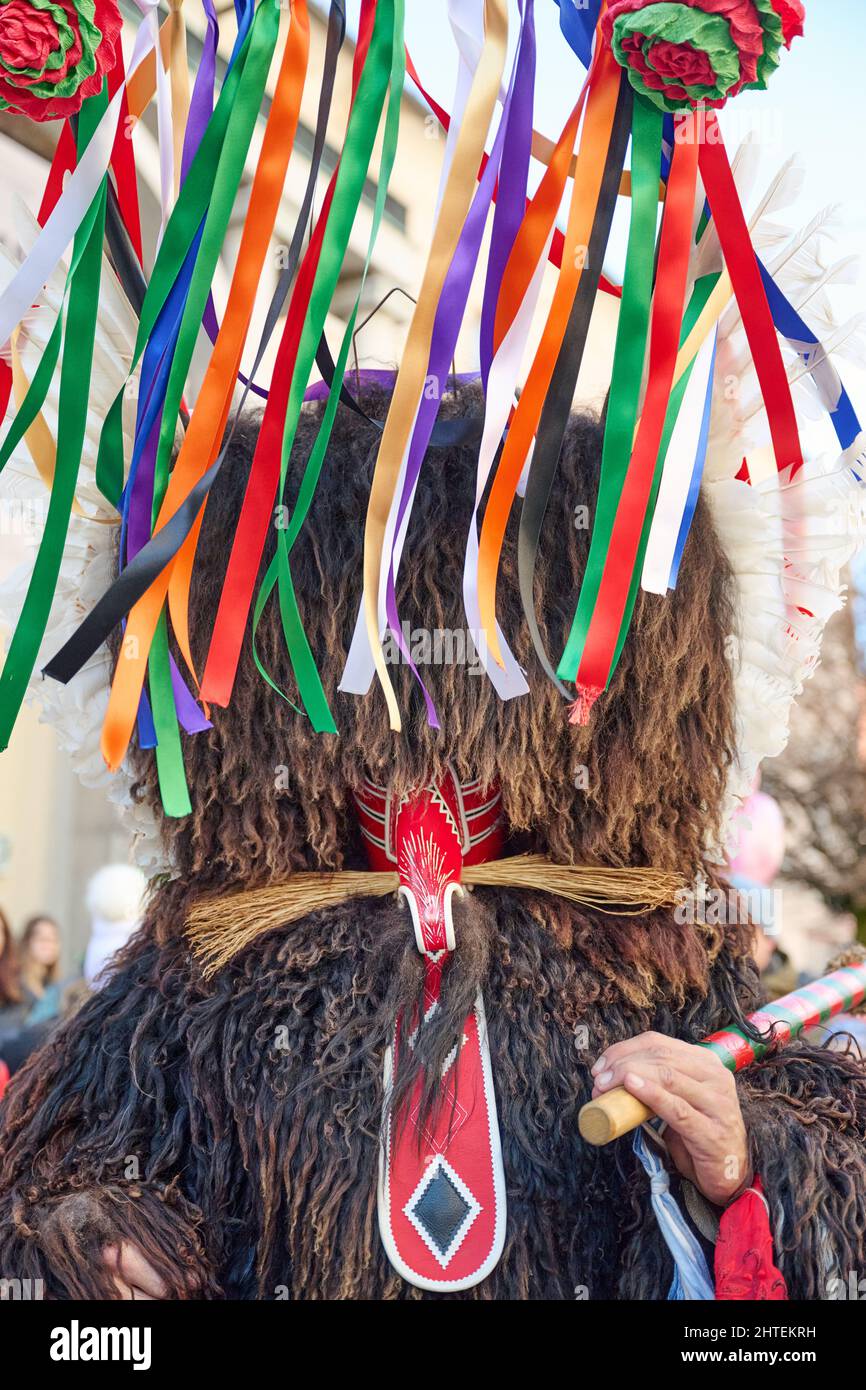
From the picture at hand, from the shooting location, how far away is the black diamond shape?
120cm

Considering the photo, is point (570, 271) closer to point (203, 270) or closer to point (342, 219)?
point (342, 219)

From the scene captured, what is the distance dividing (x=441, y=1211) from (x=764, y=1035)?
36cm

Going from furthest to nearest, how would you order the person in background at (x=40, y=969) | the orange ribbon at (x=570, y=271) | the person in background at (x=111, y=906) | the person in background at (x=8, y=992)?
the person in background at (x=40, y=969), the person in background at (x=8, y=992), the person in background at (x=111, y=906), the orange ribbon at (x=570, y=271)

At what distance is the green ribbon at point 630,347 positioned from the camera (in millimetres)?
1204

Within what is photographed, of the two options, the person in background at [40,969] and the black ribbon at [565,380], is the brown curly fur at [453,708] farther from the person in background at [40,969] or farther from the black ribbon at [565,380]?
the person in background at [40,969]

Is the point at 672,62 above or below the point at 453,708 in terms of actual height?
above

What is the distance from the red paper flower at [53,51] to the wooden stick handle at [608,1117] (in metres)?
1.01

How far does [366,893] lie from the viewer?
1.34 m

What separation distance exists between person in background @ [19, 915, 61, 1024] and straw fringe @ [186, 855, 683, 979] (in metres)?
2.34

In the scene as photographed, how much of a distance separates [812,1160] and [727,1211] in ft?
0.32

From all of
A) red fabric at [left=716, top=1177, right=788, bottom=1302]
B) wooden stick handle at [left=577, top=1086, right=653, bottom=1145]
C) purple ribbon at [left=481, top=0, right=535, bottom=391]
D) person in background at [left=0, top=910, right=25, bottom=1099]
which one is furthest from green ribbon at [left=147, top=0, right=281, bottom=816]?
person in background at [left=0, top=910, right=25, bottom=1099]

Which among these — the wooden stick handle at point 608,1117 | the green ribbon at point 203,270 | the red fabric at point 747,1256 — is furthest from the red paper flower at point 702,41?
the red fabric at point 747,1256

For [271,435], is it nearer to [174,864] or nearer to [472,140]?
[472,140]

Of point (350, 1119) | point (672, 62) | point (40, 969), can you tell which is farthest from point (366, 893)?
point (40, 969)
